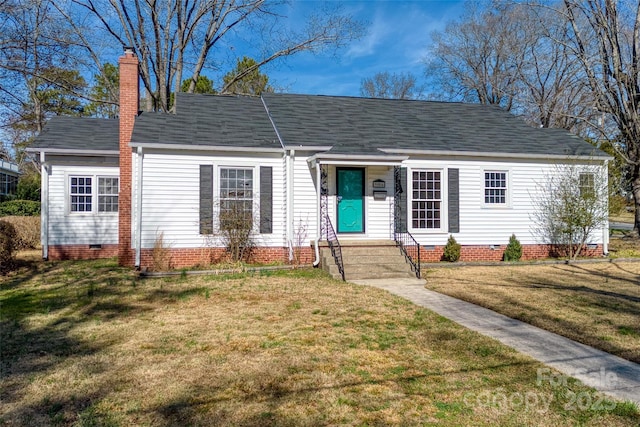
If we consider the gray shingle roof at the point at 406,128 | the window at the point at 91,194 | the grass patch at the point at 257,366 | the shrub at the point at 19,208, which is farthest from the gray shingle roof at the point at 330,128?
the shrub at the point at 19,208

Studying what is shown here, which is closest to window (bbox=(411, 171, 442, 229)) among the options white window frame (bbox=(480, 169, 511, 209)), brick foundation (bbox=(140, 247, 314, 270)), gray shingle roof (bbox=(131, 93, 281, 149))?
white window frame (bbox=(480, 169, 511, 209))

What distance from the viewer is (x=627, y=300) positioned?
7.58 m

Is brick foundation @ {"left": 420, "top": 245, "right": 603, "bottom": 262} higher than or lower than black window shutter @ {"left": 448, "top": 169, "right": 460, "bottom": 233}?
lower

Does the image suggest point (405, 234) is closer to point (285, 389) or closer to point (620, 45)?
point (285, 389)

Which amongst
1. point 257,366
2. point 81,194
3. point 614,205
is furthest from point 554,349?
point 81,194

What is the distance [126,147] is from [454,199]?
9.57 m

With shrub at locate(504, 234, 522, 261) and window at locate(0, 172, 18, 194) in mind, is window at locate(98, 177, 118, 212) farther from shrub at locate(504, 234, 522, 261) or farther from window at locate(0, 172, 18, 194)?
window at locate(0, 172, 18, 194)

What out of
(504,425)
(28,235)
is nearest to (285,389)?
(504,425)

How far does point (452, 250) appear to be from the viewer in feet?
40.7

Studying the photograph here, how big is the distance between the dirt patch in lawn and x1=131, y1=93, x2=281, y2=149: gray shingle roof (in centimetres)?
629

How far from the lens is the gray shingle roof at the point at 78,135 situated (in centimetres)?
1362

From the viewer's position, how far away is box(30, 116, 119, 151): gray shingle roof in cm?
1362

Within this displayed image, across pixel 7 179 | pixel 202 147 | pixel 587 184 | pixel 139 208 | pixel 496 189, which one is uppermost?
pixel 7 179

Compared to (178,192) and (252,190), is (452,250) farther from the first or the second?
(178,192)
